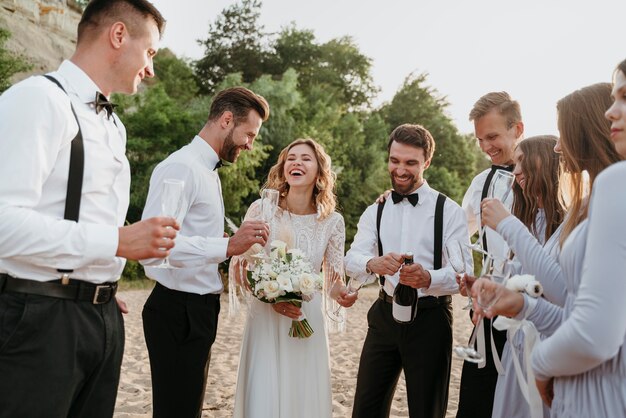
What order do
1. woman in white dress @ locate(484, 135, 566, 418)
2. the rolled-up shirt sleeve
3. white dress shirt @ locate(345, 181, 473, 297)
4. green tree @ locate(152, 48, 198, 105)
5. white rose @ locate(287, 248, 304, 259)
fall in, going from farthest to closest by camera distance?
green tree @ locate(152, 48, 198, 105)
white dress shirt @ locate(345, 181, 473, 297)
white rose @ locate(287, 248, 304, 259)
woman in white dress @ locate(484, 135, 566, 418)
the rolled-up shirt sleeve

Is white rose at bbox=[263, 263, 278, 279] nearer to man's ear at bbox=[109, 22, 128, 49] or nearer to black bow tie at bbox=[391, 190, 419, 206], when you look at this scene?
black bow tie at bbox=[391, 190, 419, 206]

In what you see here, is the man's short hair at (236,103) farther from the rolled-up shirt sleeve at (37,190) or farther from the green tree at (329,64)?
the green tree at (329,64)

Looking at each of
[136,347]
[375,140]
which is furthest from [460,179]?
[136,347]

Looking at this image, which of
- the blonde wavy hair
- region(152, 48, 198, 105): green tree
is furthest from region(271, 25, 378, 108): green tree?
the blonde wavy hair

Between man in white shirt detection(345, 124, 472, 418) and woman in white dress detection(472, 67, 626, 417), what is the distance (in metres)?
1.59

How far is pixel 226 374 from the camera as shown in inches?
344

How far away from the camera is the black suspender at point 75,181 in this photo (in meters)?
2.28

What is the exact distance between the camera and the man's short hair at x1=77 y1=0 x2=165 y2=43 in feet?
8.45

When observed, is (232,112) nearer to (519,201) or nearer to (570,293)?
(519,201)

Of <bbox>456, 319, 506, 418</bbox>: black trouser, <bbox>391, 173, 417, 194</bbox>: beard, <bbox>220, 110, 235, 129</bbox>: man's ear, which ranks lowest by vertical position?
<bbox>456, 319, 506, 418</bbox>: black trouser

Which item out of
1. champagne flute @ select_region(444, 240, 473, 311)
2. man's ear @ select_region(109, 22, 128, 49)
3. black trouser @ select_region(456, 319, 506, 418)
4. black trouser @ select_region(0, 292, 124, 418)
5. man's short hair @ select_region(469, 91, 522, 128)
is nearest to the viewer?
black trouser @ select_region(0, 292, 124, 418)

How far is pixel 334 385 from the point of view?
8195 mm

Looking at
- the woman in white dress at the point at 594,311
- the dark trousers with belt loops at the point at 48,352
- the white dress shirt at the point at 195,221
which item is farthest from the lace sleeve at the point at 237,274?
the woman in white dress at the point at 594,311

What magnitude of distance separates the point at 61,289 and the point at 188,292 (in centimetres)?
146
